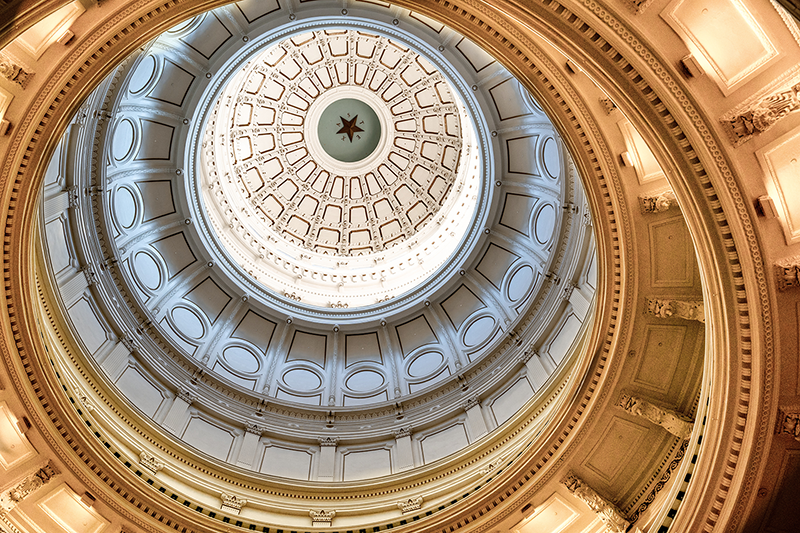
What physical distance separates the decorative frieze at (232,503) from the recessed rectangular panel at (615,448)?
992 cm

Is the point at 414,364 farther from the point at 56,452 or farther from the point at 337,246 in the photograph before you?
the point at 56,452

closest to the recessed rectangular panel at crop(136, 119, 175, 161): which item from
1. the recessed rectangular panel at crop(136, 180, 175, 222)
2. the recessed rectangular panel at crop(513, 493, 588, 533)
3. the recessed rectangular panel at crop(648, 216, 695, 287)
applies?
the recessed rectangular panel at crop(136, 180, 175, 222)

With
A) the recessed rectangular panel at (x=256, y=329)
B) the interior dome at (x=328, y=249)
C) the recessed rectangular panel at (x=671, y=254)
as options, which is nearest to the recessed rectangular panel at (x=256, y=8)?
the interior dome at (x=328, y=249)

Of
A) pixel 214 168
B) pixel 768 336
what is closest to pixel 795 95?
pixel 768 336

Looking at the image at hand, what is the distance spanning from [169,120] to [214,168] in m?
5.00

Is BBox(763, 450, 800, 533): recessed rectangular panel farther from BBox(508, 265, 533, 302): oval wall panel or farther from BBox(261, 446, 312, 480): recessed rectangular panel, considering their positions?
BBox(261, 446, 312, 480): recessed rectangular panel

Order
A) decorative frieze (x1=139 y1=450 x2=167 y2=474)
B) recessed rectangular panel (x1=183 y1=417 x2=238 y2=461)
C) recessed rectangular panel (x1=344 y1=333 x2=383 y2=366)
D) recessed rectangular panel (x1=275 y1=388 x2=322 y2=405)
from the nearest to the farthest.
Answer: decorative frieze (x1=139 y1=450 x2=167 y2=474), recessed rectangular panel (x1=183 y1=417 x2=238 y2=461), recessed rectangular panel (x1=275 y1=388 x2=322 y2=405), recessed rectangular panel (x1=344 y1=333 x2=383 y2=366)

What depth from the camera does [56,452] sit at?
41.5ft

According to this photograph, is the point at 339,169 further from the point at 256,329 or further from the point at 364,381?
the point at 364,381

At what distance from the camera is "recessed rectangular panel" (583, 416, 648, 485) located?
42.4 feet

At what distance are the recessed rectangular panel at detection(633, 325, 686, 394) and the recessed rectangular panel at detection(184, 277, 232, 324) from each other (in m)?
16.8

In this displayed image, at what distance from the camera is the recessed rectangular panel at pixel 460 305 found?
74.6ft

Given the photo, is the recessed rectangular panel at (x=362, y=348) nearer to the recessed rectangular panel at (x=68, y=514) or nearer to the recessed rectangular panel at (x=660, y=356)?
the recessed rectangular panel at (x=68, y=514)

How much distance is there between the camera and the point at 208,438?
59.9 ft
